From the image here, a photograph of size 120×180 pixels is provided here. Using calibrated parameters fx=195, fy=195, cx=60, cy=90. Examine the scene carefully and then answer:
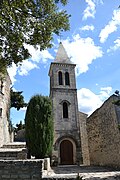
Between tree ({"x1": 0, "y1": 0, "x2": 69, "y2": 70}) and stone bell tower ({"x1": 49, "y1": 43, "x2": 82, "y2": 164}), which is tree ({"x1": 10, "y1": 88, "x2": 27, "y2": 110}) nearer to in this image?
stone bell tower ({"x1": 49, "y1": 43, "x2": 82, "y2": 164})

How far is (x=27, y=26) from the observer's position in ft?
28.6

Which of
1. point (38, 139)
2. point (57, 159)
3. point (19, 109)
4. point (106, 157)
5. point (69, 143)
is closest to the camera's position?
point (38, 139)

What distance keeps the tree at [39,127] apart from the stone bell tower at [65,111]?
6474 millimetres

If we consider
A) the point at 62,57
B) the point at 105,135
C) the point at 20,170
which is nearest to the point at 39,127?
the point at 20,170

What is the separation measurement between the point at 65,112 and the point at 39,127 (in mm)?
8727

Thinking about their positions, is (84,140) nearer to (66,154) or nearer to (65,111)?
(66,154)

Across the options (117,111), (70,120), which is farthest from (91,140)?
(117,111)

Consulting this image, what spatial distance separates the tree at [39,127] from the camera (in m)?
12.5

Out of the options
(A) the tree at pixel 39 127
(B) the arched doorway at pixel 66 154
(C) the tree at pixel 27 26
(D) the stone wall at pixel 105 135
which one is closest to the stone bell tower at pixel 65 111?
(B) the arched doorway at pixel 66 154

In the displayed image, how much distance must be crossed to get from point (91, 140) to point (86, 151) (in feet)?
6.73

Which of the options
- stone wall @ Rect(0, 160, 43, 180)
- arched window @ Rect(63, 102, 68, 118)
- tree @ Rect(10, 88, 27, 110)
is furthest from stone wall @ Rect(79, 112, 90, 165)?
stone wall @ Rect(0, 160, 43, 180)

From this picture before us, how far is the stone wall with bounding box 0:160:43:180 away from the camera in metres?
8.09

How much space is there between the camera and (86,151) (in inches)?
847

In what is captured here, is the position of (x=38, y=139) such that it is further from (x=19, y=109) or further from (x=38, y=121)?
(x=19, y=109)
